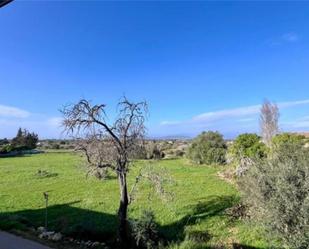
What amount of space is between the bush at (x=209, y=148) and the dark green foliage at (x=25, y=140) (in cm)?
3364

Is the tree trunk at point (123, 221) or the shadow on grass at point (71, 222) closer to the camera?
the tree trunk at point (123, 221)

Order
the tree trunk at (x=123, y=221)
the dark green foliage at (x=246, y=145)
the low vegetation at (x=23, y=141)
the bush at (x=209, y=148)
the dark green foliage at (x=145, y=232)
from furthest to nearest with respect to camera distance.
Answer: the low vegetation at (x=23, y=141) → the bush at (x=209, y=148) → the dark green foliage at (x=246, y=145) → the tree trunk at (x=123, y=221) → the dark green foliage at (x=145, y=232)

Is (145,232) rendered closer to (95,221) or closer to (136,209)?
(95,221)

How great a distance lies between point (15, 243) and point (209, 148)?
16.6 metres

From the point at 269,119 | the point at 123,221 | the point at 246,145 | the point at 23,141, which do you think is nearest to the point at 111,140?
the point at 123,221

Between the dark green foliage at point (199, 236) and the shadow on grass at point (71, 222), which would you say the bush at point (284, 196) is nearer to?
the dark green foliage at point (199, 236)

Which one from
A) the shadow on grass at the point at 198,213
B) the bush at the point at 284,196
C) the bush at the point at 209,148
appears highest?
the bush at the point at 209,148

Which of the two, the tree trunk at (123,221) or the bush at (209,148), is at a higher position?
the bush at (209,148)

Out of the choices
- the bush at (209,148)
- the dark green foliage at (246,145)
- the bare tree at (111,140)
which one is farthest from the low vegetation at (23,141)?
the bare tree at (111,140)

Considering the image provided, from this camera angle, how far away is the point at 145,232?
782 centimetres

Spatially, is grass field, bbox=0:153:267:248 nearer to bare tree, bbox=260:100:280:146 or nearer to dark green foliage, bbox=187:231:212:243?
dark green foliage, bbox=187:231:212:243

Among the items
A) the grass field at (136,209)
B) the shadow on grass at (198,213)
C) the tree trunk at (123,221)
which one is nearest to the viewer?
the tree trunk at (123,221)

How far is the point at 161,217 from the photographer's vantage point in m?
10.1

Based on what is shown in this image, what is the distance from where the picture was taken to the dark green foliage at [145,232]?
764cm
